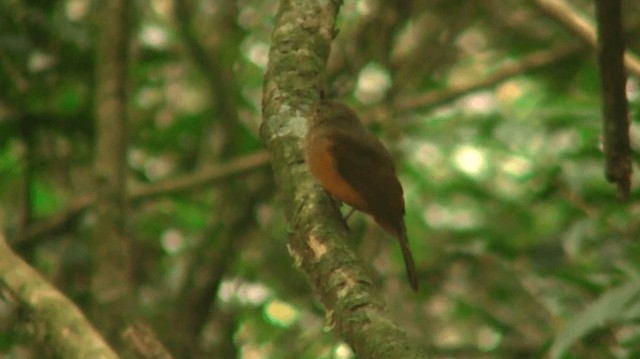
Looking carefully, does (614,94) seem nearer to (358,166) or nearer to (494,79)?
(358,166)

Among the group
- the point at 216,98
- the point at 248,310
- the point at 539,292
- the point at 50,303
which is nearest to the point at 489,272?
the point at 539,292

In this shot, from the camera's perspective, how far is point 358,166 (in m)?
3.21

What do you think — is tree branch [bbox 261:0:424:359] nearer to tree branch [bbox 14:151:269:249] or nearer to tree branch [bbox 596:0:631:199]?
tree branch [bbox 596:0:631:199]

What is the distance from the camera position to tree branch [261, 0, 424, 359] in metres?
2.00

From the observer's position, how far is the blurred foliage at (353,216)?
4.47 meters

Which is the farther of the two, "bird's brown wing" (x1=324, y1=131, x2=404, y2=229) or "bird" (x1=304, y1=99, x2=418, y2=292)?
"bird's brown wing" (x1=324, y1=131, x2=404, y2=229)

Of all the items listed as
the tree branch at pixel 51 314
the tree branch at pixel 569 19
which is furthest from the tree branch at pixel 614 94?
the tree branch at pixel 569 19

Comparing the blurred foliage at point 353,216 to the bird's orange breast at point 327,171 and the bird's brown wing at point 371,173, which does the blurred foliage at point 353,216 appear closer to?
the bird's brown wing at point 371,173

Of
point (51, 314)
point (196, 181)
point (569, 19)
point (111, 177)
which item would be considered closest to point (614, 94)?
point (51, 314)

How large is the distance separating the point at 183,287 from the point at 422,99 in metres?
1.44

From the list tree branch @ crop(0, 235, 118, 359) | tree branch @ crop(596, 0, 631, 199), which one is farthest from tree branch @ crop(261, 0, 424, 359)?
tree branch @ crop(596, 0, 631, 199)

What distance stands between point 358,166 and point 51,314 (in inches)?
37.5

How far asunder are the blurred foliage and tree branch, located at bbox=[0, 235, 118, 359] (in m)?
1.05

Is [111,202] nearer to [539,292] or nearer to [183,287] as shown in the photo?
[183,287]
